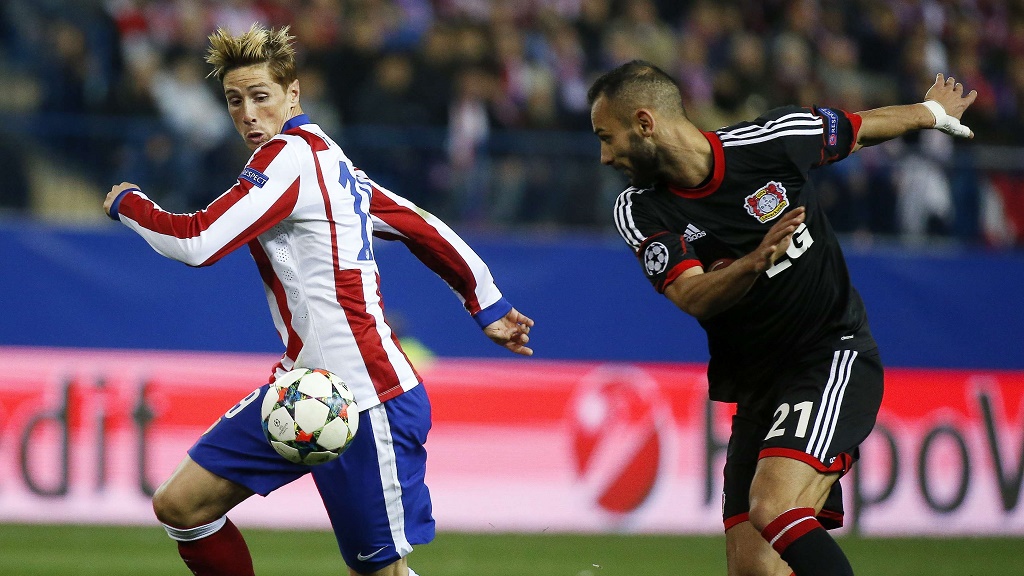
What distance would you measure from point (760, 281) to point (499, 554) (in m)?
3.71

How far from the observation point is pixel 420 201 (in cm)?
1048

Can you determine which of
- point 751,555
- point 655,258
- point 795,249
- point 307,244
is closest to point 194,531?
point 307,244

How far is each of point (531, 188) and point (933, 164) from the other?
3425mm

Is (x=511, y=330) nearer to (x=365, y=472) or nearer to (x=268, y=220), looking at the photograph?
(x=365, y=472)

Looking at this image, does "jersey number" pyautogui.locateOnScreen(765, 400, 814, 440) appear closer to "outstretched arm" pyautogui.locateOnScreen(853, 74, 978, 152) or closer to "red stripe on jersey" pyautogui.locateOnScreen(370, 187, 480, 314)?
"outstretched arm" pyautogui.locateOnScreen(853, 74, 978, 152)

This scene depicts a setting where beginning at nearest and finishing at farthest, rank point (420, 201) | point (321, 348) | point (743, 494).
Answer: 1. point (321, 348)
2. point (743, 494)
3. point (420, 201)

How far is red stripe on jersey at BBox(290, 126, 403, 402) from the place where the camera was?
14.7 feet

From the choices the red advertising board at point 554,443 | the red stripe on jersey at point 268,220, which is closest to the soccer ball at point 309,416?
the red stripe on jersey at point 268,220

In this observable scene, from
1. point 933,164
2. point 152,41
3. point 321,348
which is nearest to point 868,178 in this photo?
point 933,164

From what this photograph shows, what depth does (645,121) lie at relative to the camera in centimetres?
452

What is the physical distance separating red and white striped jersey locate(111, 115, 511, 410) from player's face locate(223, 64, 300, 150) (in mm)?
77

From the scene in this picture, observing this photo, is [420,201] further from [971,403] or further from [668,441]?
[971,403]

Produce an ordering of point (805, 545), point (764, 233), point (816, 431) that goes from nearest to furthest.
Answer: point (805, 545) < point (816, 431) < point (764, 233)

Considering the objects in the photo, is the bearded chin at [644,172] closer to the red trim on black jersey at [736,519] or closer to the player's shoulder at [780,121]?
the player's shoulder at [780,121]
